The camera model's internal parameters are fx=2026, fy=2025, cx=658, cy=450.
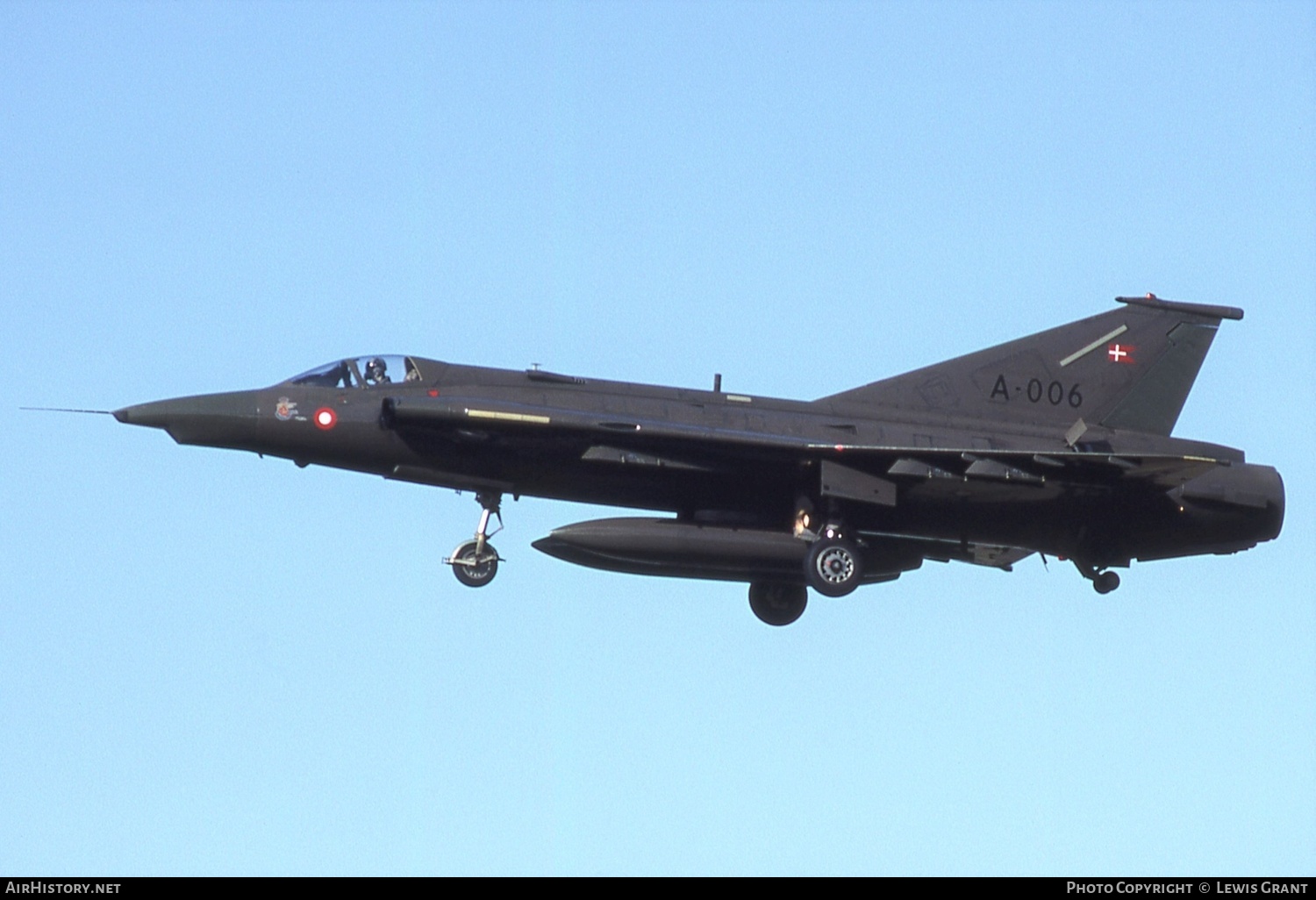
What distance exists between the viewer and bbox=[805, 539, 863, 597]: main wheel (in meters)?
26.6

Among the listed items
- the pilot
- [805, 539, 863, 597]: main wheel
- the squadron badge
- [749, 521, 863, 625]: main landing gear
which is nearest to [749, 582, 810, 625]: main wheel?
[749, 521, 863, 625]: main landing gear

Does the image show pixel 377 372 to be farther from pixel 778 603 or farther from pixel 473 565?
pixel 778 603

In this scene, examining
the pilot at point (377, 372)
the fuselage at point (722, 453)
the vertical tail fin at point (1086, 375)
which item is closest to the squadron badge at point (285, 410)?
the fuselage at point (722, 453)

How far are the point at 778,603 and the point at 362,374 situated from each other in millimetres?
7012

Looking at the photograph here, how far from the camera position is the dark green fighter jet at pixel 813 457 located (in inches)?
1016

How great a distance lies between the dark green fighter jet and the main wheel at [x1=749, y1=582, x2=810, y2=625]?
4cm

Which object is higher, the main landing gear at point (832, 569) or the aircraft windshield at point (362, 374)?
the aircraft windshield at point (362, 374)

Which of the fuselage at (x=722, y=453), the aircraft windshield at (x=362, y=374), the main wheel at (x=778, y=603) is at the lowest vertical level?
the main wheel at (x=778, y=603)

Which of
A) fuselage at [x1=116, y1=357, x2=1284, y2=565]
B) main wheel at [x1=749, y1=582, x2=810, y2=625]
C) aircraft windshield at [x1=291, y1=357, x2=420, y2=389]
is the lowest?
main wheel at [x1=749, y1=582, x2=810, y2=625]

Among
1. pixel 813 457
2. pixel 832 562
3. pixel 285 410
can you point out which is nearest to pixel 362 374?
pixel 285 410

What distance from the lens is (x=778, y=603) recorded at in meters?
29.2

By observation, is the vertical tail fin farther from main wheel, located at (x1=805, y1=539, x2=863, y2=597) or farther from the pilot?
the pilot

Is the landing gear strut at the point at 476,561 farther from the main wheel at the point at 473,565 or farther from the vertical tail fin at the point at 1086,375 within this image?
the vertical tail fin at the point at 1086,375
